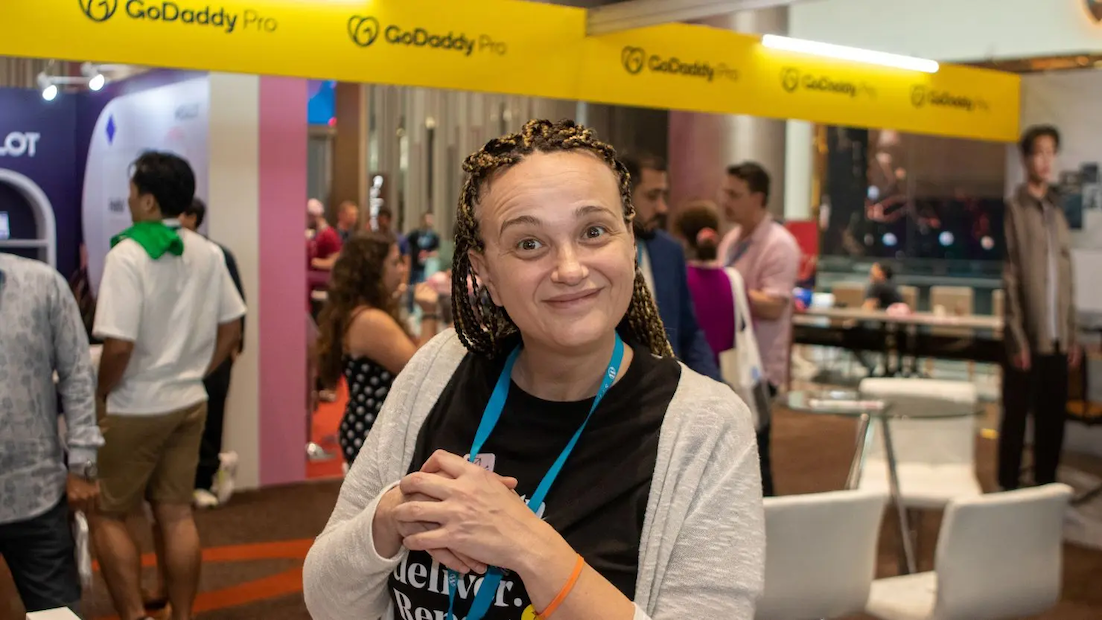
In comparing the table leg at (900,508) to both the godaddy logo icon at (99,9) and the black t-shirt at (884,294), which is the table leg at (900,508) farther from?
the black t-shirt at (884,294)

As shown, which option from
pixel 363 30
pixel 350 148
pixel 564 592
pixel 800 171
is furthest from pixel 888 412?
pixel 800 171

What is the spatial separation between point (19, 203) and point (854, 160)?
33.1 feet

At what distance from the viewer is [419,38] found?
183 inches

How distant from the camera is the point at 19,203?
5.70 meters

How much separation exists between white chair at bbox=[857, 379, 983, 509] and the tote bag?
2.10 feet

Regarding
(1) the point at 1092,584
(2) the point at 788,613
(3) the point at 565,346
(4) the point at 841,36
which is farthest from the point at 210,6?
(4) the point at 841,36

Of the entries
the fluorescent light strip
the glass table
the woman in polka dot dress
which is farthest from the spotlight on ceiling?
the glass table

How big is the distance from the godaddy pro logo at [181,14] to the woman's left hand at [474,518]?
324cm

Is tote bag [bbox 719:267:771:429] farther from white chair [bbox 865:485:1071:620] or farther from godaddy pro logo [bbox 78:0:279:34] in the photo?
godaddy pro logo [bbox 78:0:279:34]

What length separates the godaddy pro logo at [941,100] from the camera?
6.97 metres

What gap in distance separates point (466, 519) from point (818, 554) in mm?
2013

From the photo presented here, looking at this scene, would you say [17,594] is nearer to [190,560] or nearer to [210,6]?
[190,560]

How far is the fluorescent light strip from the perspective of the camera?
606cm

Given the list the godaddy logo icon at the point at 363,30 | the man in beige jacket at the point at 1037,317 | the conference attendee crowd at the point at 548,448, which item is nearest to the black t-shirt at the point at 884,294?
the man in beige jacket at the point at 1037,317
